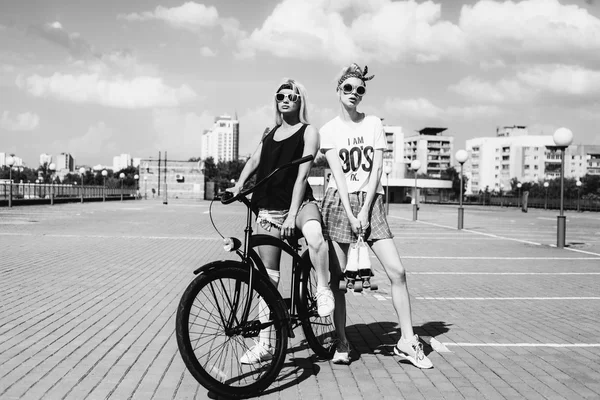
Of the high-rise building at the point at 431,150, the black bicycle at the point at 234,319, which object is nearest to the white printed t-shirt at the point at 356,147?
the black bicycle at the point at 234,319

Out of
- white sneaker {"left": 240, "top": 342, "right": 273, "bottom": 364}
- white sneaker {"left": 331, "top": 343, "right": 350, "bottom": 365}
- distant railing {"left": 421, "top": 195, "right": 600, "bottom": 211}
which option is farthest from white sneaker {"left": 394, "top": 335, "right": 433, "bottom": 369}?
distant railing {"left": 421, "top": 195, "right": 600, "bottom": 211}

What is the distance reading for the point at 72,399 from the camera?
362cm

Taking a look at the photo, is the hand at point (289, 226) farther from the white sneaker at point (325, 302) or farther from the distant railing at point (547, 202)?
the distant railing at point (547, 202)

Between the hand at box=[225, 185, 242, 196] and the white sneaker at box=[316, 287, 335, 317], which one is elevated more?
the hand at box=[225, 185, 242, 196]

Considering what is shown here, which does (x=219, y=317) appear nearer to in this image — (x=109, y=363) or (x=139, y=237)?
(x=109, y=363)

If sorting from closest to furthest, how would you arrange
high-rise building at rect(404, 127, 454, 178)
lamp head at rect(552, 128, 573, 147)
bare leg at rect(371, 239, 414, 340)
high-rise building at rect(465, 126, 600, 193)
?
bare leg at rect(371, 239, 414, 340) → lamp head at rect(552, 128, 573, 147) → high-rise building at rect(465, 126, 600, 193) → high-rise building at rect(404, 127, 454, 178)

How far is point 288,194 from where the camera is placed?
4.30m

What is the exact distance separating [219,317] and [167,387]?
1.86ft

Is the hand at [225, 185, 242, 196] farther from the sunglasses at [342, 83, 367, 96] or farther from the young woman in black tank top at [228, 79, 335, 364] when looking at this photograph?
the sunglasses at [342, 83, 367, 96]

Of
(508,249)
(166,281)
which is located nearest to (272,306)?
(166,281)

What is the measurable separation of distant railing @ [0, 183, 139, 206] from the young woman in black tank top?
107ft

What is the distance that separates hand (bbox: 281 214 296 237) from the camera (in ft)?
13.5

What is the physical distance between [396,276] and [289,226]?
0.85 meters

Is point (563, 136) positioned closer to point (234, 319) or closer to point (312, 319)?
point (312, 319)
